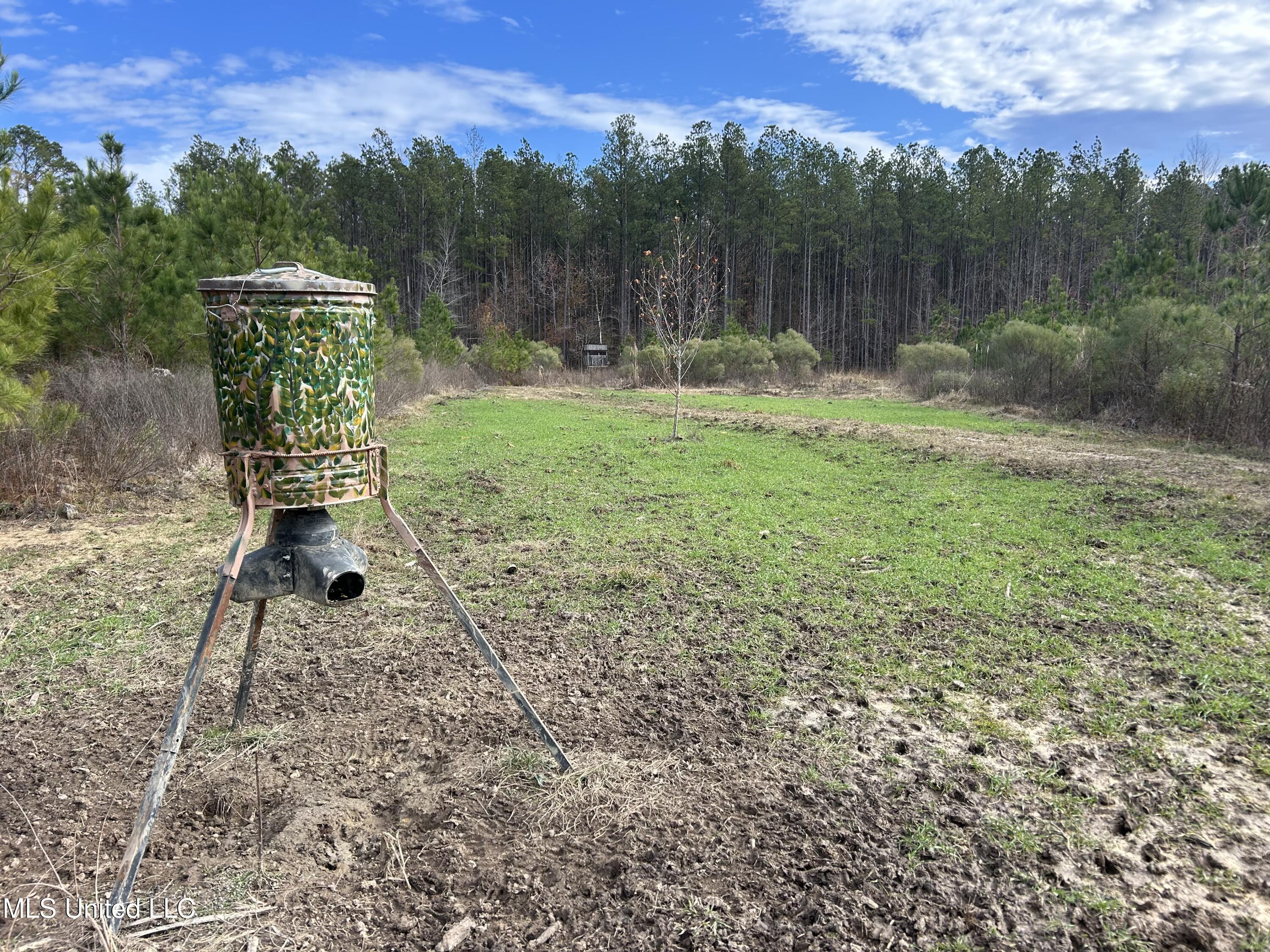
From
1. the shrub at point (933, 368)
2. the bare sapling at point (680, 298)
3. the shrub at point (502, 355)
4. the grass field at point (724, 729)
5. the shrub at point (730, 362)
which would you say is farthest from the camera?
the shrub at point (730, 362)

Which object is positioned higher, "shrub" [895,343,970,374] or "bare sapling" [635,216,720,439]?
"bare sapling" [635,216,720,439]

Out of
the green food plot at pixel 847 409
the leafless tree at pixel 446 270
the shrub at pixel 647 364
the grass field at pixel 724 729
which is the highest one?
the leafless tree at pixel 446 270

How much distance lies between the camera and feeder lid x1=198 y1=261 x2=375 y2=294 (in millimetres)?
2664

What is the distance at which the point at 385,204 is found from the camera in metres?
49.9

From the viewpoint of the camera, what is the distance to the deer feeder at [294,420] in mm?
2691

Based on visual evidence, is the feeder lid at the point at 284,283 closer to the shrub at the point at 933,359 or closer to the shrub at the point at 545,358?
the shrub at the point at 933,359

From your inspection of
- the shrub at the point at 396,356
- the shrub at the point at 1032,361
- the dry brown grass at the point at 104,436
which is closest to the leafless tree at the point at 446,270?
the shrub at the point at 396,356

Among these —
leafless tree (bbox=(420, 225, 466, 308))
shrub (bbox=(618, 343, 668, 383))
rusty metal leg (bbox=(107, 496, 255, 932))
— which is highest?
leafless tree (bbox=(420, 225, 466, 308))

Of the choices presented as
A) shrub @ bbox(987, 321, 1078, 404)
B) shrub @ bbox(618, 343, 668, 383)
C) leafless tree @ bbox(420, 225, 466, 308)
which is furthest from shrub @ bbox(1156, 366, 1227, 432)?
leafless tree @ bbox(420, 225, 466, 308)

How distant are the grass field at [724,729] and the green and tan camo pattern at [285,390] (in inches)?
49.5

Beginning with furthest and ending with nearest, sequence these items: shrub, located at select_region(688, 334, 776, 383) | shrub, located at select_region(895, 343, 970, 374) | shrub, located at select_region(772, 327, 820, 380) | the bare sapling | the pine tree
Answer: shrub, located at select_region(772, 327, 820, 380), shrub, located at select_region(688, 334, 776, 383), the pine tree, shrub, located at select_region(895, 343, 970, 374), the bare sapling

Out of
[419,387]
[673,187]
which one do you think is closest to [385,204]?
[673,187]

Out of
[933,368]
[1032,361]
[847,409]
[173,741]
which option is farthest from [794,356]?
[173,741]

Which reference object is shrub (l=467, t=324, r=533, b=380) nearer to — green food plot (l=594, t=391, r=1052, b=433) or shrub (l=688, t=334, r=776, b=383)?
green food plot (l=594, t=391, r=1052, b=433)
